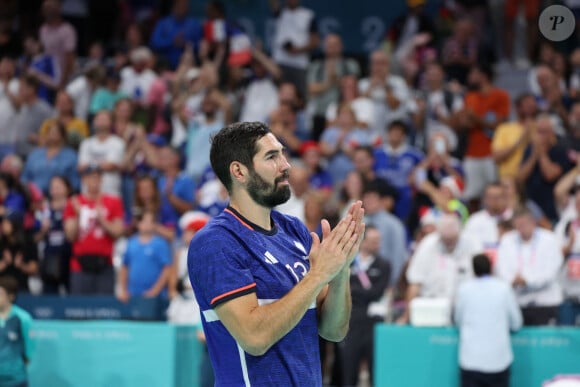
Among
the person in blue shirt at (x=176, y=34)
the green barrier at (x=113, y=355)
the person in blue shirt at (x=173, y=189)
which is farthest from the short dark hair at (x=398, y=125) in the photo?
the person in blue shirt at (x=176, y=34)

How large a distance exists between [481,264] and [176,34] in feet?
30.9

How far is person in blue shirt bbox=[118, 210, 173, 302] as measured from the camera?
1343 cm

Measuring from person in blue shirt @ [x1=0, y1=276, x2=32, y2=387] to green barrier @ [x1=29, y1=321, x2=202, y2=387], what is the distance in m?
0.56

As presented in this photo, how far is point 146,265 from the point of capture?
44.1 ft

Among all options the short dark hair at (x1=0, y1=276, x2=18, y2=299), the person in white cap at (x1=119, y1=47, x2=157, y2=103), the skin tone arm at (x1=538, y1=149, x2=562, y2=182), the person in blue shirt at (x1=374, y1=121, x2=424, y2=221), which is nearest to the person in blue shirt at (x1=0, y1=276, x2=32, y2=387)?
the short dark hair at (x1=0, y1=276, x2=18, y2=299)

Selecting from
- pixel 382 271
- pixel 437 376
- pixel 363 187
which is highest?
pixel 363 187

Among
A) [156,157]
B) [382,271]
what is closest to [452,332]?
[382,271]

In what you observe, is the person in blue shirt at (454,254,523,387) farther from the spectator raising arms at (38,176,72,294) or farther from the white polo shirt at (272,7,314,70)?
the white polo shirt at (272,7,314,70)

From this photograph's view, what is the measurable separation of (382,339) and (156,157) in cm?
559

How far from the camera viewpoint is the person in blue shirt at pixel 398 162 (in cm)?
1428

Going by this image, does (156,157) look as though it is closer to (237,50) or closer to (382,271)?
(237,50)

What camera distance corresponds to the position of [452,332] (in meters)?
11.1

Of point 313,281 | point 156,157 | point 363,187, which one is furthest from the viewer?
point 156,157

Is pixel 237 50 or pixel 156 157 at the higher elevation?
pixel 237 50
